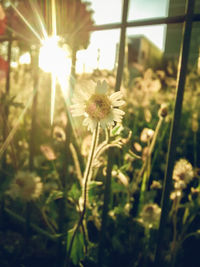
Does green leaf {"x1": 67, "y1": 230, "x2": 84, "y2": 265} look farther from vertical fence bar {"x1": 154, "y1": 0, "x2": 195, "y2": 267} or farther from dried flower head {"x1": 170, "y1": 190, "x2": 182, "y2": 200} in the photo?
dried flower head {"x1": 170, "y1": 190, "x2": 182, "y2": 200}

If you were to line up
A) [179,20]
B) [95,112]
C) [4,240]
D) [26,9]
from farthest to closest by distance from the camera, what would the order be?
Answer: 1. [4,240]
2. [26,9]
3. [179,20]
4. [95,112]

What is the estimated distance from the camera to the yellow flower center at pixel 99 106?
0.82 metres

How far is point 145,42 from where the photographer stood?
906 inches

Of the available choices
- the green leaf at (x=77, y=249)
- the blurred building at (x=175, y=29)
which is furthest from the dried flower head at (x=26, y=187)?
the blurred building at (x=175, y=29)

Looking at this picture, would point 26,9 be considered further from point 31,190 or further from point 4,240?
point 4,240

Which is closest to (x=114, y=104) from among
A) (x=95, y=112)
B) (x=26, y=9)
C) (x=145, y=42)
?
(x=95, y=112)

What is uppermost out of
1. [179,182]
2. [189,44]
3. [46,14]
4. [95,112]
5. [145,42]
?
[145,42]

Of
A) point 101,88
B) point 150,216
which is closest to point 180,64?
point 101,88

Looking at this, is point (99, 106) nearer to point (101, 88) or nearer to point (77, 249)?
point (101, 88)

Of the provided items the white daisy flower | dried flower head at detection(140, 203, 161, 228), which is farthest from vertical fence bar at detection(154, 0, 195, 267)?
dried flower head at detection(140, 203, 161, 228)

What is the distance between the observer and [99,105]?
2.68ft

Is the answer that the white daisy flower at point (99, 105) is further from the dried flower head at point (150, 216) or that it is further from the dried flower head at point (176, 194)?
the dried flower head at point (150, 216)

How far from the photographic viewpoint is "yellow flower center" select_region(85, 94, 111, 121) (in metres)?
0.82

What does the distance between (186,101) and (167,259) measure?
3.40 m
